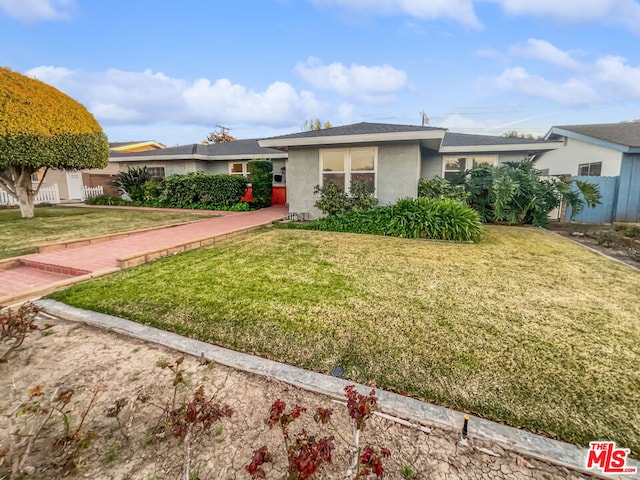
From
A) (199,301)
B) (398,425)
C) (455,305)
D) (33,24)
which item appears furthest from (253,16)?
(398,425)

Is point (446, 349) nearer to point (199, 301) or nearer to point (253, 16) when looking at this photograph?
point (199, 301)

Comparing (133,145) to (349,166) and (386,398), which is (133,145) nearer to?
(349,166)

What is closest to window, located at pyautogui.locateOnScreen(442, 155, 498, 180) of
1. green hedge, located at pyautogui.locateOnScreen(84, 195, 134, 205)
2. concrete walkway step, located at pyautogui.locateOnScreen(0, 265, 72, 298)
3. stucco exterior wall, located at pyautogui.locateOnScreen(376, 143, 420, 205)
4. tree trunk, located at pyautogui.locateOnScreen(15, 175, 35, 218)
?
stucco exterior wall, located at pyautogui.locateOnScreen(376, 143, 420, 205)

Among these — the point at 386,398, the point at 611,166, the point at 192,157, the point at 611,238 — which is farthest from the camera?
the point at 192,157

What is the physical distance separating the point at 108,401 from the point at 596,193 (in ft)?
41.1

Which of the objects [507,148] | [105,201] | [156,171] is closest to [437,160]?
[507,148]

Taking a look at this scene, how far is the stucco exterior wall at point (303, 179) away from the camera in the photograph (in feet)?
33.9

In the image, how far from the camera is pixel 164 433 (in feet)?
6.35

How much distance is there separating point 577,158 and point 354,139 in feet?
34.6

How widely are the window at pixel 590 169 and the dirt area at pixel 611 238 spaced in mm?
3374

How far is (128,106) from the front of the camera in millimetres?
32250

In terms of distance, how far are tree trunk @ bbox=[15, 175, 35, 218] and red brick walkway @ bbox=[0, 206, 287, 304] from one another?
6.96m

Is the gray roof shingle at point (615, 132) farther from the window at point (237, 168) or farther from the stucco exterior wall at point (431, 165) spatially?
the window at point (237, 168)

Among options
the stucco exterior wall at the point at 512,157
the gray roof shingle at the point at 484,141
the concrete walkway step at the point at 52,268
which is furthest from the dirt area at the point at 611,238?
the concrete walkway step at the point at 52,268
